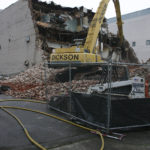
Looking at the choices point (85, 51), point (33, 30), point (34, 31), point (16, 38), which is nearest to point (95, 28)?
point (85, 51)

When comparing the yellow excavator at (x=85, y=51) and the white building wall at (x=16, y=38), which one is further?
the white building wall at (x=16, y=38)

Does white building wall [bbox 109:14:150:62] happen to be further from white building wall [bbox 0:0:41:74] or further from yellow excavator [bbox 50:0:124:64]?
yellow excavator [bbox 50:0:124:64]

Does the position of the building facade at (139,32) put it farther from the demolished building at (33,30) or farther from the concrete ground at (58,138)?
the concrete ground at (58,138)

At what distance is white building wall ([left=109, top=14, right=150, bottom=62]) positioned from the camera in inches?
1310

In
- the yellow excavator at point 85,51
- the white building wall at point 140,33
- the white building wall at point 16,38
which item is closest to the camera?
the yellow excavator at point 85,51

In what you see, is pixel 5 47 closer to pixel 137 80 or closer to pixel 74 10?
pixel 74 10

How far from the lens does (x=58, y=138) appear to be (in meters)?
4.53

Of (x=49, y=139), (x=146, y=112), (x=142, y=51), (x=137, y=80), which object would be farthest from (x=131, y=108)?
(x=142, y=51)

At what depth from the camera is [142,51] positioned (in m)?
34.0

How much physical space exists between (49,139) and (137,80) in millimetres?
3497

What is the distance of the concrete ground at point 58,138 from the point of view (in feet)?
13.2

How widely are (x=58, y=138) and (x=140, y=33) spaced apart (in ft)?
112

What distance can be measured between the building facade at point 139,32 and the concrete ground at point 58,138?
30.4 meters

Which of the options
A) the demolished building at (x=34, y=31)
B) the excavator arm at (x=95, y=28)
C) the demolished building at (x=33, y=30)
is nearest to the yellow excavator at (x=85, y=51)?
the excavator arm at (x=95, y=28)
